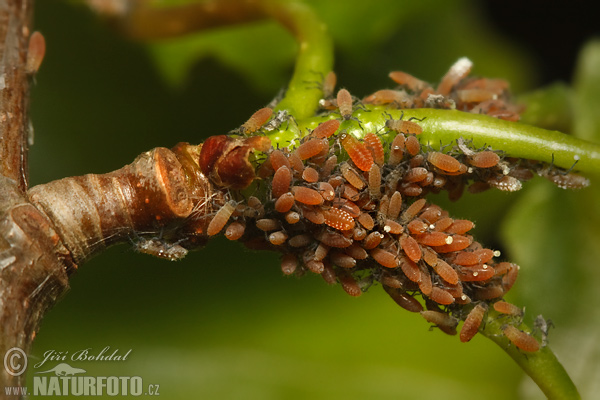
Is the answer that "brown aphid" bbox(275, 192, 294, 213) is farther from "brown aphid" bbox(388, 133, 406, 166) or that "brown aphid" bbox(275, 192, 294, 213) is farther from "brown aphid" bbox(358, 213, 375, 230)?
"brown aphid" bbox(388, 133, 406, 166)

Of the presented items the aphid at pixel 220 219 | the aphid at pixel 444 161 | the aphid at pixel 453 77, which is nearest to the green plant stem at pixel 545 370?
the aphid at pixel 444 161

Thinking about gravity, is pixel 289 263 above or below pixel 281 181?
below

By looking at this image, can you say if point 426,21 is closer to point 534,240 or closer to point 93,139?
point 534,240

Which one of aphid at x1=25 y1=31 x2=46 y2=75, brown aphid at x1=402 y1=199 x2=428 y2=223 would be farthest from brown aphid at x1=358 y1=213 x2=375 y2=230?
aphid at x1=25 y1=31 x2=46 y2=75

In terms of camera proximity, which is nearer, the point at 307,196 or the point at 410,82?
the point at 307,196

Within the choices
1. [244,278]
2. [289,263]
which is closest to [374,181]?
[289,263]

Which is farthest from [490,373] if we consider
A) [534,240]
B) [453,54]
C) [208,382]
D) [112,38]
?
[112,38]

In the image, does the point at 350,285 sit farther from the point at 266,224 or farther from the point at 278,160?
the point at 278,160
